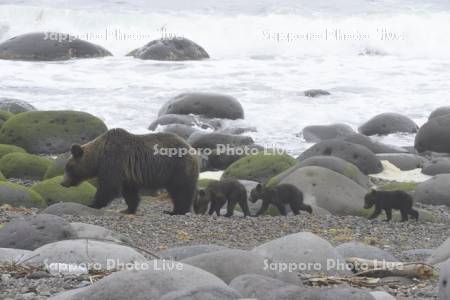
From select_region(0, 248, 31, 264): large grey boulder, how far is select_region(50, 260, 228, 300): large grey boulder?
182 cm

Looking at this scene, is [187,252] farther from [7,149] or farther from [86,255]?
[7,149]

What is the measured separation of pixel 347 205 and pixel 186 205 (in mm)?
2566

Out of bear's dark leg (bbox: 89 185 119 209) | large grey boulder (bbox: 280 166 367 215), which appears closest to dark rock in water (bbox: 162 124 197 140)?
large grey boulder (bbox: 280 166 367 215)

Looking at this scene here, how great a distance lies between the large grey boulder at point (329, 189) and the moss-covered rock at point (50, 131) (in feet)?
16.9

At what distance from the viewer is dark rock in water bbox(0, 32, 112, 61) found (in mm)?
31750

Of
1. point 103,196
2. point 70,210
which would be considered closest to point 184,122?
point 103,196

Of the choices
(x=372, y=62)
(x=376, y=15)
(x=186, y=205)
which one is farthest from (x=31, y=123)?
(x=376, y=15)

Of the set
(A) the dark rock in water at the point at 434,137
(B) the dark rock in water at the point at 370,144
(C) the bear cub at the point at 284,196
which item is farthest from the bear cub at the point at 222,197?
(A) the dark rock in water at the point at 434,137

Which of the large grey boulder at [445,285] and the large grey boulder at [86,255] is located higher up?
the large grey boulder at [445,285]

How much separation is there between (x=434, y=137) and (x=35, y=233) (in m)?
13.1

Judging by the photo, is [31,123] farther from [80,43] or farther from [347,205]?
[80,43]

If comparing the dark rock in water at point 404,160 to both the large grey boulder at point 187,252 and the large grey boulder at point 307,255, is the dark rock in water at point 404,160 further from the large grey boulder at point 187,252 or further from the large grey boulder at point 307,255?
the large grey boulder at point 187,252

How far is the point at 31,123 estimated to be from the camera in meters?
17.7

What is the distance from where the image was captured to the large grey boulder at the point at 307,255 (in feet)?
26.7
